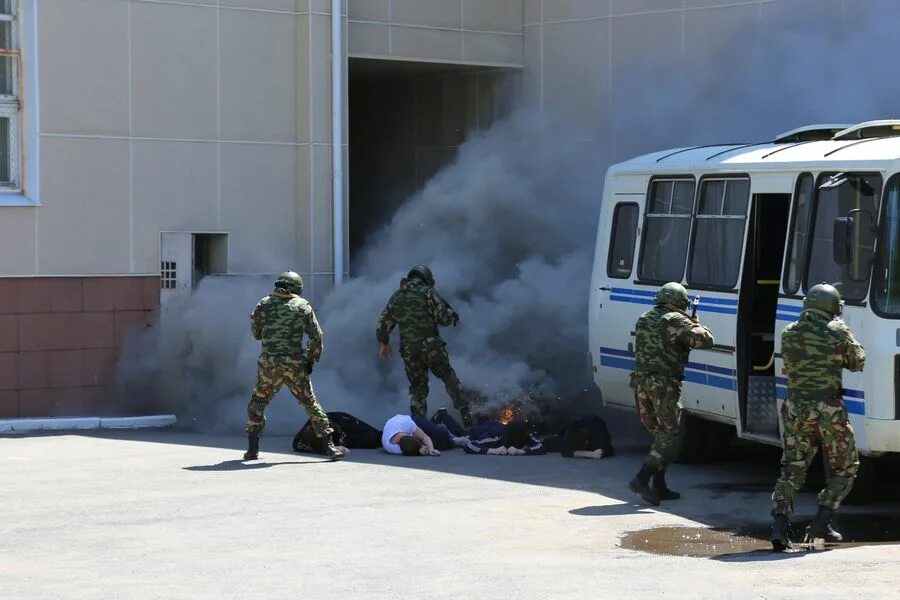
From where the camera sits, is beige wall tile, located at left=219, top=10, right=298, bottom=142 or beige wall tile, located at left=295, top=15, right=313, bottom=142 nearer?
beige wall tile, located at left=219, top=10, right=298, bottom=142

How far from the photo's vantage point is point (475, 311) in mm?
18516

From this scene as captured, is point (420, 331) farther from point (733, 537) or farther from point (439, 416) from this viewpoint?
point (733, 537)

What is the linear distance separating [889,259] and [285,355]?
5666mm

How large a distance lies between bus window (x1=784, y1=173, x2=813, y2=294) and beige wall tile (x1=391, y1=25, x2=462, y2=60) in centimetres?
866

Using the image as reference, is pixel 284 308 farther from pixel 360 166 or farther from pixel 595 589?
pixel 360 166

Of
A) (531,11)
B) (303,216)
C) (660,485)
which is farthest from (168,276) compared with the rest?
(660,485)

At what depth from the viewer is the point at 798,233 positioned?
40.7 feet

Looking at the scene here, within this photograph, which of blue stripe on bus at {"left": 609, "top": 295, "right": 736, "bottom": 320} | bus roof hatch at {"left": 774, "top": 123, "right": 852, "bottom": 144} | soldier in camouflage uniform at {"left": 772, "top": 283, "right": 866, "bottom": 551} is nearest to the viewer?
soldier in camouflage uniform at {"left": 772, "top": 283, "right": 866, "bottom": 551}

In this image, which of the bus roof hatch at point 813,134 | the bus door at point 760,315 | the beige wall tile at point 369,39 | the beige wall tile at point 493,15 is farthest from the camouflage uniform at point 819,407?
the beige wall tile at point 493,15

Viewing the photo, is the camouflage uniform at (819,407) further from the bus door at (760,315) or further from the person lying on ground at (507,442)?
the person lying on ground at (507,442)

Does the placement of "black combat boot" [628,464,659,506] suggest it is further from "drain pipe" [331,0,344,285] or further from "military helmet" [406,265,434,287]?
"drain pipe" [331,0,344,285]

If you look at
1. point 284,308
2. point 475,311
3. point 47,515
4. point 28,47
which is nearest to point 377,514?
→ point 47,515

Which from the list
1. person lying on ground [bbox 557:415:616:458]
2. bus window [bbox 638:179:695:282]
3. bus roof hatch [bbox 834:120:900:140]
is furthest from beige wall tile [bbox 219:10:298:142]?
bus roof hatch [bbox 834:120:900:140]

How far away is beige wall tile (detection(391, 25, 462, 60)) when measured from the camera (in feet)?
65.9
